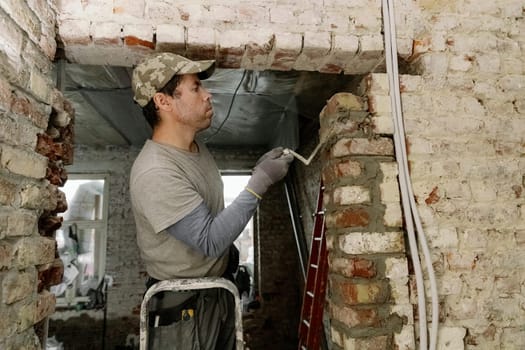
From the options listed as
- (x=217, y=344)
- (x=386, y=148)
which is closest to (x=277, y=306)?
(x=217, y=344)

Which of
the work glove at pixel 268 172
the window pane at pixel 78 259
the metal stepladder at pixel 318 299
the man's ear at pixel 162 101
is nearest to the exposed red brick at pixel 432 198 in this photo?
the work glove at pixel 268 172

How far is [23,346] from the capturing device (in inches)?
44.2

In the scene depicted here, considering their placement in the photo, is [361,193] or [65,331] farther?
[65,331]

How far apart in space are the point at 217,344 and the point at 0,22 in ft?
4.39

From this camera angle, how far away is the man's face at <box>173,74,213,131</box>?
158 centimetres

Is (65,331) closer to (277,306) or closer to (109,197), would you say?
(109,197)

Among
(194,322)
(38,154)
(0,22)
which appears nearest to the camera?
(0,22)

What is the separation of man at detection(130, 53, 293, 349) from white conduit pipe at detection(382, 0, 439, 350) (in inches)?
19.1

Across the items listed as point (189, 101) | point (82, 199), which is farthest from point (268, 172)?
point (82, 199)

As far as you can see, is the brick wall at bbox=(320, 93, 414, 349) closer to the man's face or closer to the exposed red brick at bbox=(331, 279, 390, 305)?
the exposed red brick at bbox=(331, 279, 390, 305)

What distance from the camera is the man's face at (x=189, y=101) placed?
62.1 inches

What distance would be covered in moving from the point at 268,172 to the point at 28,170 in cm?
87

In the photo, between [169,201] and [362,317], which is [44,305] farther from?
[362,317]

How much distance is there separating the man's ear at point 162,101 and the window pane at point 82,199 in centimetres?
413
